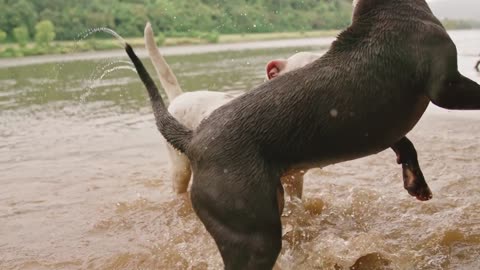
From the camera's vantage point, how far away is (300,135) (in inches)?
114

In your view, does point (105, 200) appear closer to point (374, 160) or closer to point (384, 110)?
point (374, 160)

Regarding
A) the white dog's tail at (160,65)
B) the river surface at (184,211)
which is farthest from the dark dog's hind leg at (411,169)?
the white dog's tail at (160,65)

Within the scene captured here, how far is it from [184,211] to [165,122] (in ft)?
7.24

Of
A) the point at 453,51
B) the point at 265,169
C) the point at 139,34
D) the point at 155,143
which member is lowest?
the point at 139,34

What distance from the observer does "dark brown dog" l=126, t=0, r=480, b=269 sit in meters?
2.83

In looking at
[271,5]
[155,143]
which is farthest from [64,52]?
[155,143]

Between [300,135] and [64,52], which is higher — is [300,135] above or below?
above

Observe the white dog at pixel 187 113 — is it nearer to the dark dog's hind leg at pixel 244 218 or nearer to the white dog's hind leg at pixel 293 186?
the white dog's hind leg at pixel 293 186

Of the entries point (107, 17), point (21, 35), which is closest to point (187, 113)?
point (21, 35)

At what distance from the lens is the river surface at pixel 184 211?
4176mm

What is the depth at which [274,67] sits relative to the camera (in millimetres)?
4082

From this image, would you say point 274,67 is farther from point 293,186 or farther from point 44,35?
point 44,35

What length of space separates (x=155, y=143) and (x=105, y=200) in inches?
112

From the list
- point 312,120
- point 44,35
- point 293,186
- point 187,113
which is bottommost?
point 44,35
